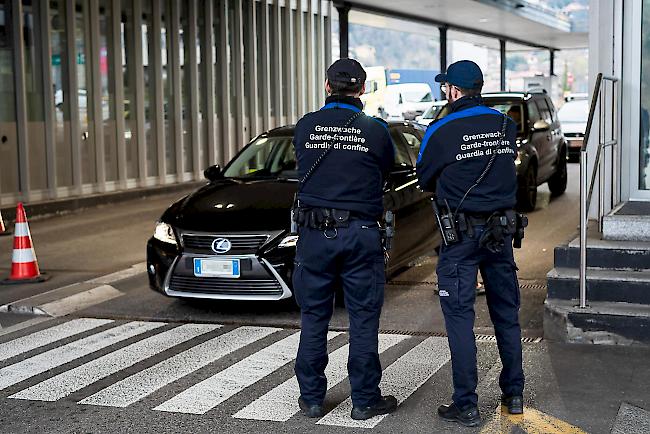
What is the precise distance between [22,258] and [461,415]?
→ 20.1 ft

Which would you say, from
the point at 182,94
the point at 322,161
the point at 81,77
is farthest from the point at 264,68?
the point at 322,161

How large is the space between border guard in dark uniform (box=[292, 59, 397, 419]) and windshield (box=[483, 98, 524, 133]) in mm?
10363

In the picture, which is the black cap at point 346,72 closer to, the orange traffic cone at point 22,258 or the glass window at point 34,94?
the orange traffic cone at point 22,258

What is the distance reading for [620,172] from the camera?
8.91m

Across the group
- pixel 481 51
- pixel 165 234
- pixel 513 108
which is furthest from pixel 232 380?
pixel 481 51

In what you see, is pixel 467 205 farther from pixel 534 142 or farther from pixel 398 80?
pixel 398 80

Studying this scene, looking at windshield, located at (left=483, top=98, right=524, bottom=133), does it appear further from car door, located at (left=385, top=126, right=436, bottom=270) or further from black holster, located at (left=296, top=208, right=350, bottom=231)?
black holster, located at (left=296, top=208, right=350, bottom=231)

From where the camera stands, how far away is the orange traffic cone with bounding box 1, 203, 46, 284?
1009 cm

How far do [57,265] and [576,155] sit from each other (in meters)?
16.6

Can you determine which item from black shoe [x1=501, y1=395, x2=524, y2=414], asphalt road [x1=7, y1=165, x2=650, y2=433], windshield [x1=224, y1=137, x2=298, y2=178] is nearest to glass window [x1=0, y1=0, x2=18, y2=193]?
asphalt road [x1=7, y1=165, x2=650, y2=433]

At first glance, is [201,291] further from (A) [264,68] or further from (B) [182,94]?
(A) [264,68]

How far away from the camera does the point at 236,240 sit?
7.99 meters

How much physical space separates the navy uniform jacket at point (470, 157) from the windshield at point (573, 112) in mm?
20646

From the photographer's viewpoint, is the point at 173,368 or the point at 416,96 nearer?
the point at 173,368
